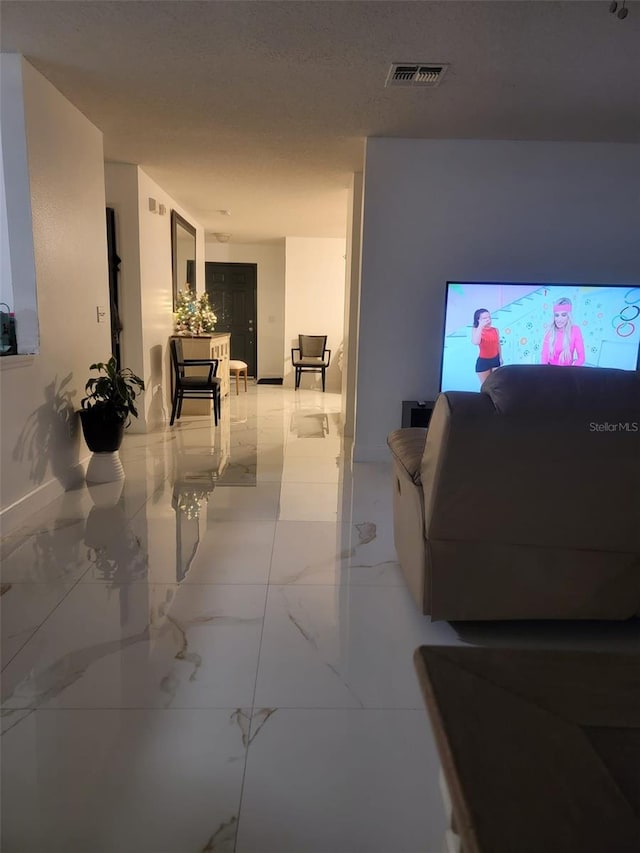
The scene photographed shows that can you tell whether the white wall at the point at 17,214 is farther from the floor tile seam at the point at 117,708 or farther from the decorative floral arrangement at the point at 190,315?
the decorative floral arrangement at the point at 190,315

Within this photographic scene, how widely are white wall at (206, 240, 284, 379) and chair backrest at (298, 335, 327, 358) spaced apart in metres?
1.32

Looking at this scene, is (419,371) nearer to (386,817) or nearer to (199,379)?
(199,379)

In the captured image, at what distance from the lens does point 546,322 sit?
13.9 ft

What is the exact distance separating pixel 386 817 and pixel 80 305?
366cm

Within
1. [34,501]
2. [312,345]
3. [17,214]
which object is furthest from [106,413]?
[312,345]

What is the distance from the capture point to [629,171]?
4.31 metres

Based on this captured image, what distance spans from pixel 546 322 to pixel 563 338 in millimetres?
180

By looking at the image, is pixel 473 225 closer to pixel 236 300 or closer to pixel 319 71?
pixel 319 71

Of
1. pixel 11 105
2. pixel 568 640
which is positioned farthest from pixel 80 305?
pixel 568 640

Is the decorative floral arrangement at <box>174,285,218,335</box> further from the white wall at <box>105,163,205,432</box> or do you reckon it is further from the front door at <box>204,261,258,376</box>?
the front door at <box>204,261,258,376</box>

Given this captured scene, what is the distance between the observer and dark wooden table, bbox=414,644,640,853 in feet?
2.18

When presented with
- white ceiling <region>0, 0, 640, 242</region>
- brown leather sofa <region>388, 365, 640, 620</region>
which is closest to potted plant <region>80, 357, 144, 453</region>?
white ceiling <region>0, 0, 640, 242</region>

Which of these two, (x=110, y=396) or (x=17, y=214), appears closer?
(x=17, y=214)

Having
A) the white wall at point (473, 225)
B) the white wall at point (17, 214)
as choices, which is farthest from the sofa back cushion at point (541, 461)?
the white wall at point (473, 225)
